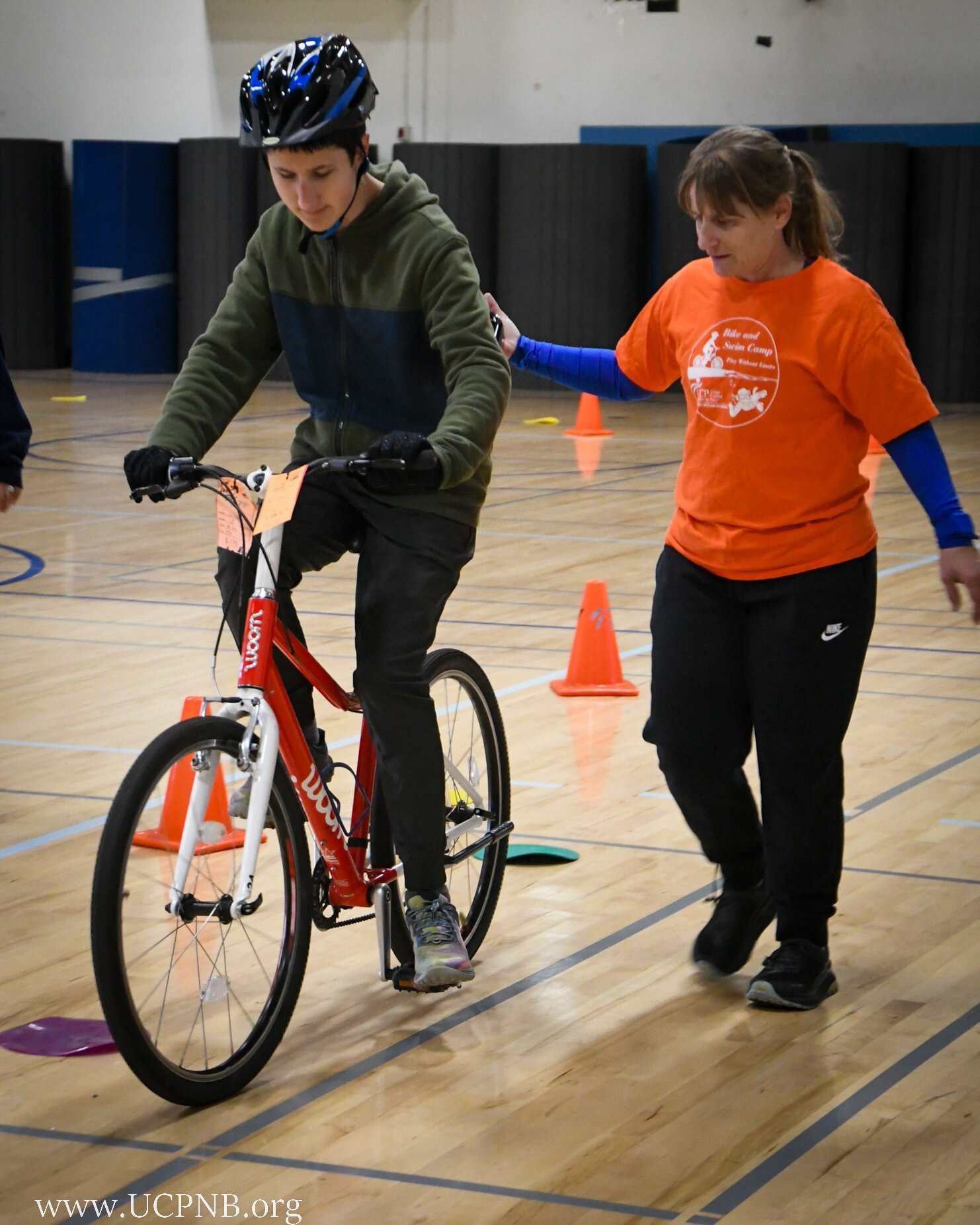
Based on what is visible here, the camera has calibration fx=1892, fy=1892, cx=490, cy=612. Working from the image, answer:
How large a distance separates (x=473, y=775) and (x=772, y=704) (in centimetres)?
63

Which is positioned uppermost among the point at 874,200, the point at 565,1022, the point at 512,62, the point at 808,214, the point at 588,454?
the point at 512,62

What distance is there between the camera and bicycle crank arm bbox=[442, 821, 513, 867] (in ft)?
11.1

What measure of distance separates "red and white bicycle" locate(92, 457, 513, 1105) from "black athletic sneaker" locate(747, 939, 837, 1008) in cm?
57

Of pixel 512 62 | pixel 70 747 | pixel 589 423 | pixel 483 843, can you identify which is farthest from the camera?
pixel 512 62

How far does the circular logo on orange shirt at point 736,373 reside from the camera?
3.20m

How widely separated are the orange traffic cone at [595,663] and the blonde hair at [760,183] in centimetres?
275

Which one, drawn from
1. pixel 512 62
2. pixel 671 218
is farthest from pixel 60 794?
pixel 512 62

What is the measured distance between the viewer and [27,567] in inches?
325

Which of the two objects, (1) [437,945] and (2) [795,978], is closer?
(1) [437,945]

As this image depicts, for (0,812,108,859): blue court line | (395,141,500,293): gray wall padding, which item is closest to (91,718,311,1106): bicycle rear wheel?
(0,812,108,859): blue court line

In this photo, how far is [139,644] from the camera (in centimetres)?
659

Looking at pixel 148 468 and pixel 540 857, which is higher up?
pixel 148 468

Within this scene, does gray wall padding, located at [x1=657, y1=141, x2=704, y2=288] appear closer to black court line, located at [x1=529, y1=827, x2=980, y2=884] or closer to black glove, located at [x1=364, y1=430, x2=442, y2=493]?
black court line, located at [x1=529, y1=827, x2=980, y2=884]

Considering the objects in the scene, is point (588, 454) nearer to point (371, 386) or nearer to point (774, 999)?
point (774, 999)
